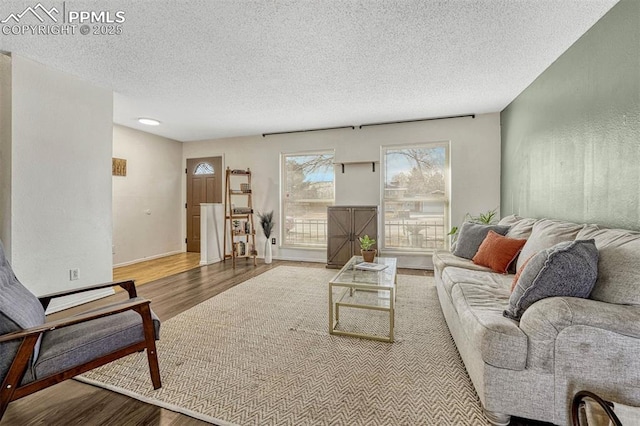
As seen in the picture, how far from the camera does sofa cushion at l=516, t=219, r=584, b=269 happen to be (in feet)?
6.62

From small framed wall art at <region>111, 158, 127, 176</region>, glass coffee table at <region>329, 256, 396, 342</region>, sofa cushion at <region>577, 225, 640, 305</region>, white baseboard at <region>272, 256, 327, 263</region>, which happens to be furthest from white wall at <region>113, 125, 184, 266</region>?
sofa cushion at <region>577, 225, 640, 305</region>

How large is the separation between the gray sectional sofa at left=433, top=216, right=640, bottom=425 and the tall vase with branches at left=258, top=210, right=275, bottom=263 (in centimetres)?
393

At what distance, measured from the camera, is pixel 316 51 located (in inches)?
96.3

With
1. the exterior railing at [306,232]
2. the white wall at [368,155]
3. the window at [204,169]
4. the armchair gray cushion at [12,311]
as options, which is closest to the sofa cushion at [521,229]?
the white wall at [368,155]

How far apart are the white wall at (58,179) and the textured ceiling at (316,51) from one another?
26 centimetres

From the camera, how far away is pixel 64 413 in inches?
57.6

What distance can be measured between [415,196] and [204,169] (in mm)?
4356

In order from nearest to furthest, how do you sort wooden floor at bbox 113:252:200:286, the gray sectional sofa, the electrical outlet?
1. the gray sectional sofa
2. the electrical outlet
3. wooden floor at bbox 113:252:200:286

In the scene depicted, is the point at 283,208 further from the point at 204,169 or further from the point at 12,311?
the point at 12,311

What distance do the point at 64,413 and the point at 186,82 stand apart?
9.72ft

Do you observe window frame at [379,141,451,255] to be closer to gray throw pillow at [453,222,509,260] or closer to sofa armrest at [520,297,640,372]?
gray throw pillow at [453,222,509,260]

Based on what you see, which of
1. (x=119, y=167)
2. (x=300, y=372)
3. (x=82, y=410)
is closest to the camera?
(x=82, y=410)

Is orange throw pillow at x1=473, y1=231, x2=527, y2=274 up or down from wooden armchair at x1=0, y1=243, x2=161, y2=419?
up

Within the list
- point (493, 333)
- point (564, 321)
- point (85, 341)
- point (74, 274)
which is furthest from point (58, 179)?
point (564, 321)
